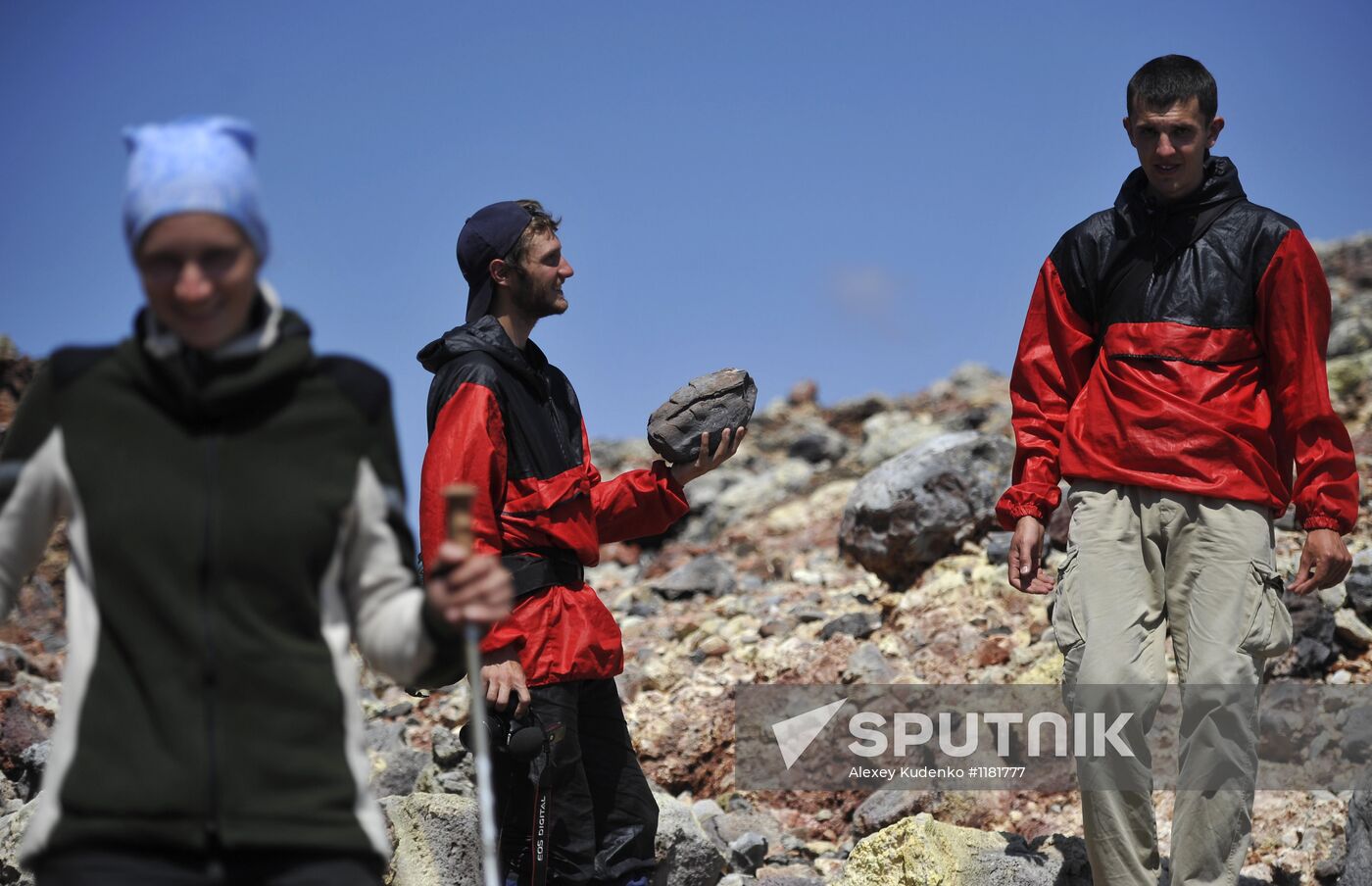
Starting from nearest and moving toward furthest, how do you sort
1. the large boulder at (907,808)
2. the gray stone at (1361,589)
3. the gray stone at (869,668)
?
the large boulder at (907,808) < the gray stone at (1361,589) < the gray stone at (869,668)

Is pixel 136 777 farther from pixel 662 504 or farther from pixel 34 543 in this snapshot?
pixel 662 504

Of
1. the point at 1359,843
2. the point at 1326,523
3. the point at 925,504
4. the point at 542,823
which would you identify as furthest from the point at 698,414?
the point at 925,504

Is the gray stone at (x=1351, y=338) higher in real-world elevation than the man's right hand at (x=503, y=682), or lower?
higher

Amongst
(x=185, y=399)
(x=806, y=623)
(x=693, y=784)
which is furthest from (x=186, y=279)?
(x=806, y=623)

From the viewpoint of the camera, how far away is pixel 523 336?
16.8 ft

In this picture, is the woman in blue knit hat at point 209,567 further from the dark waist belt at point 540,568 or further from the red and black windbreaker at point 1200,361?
the red and black windbreaker at point 1200,361

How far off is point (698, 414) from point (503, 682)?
4.53 feet

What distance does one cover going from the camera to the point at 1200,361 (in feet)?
16.1

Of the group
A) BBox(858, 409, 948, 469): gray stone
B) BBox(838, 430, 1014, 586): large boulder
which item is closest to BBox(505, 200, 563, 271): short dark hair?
BBox(838, 430, 1014, 586): large boulder

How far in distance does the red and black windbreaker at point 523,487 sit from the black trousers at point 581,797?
0.12 m

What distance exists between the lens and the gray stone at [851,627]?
9367 millimetres

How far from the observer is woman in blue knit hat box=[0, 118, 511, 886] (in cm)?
257

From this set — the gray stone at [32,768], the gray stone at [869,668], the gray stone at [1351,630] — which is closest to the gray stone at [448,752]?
the gray stone at [32,768]

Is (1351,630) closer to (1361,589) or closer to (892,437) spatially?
(1361,589)
